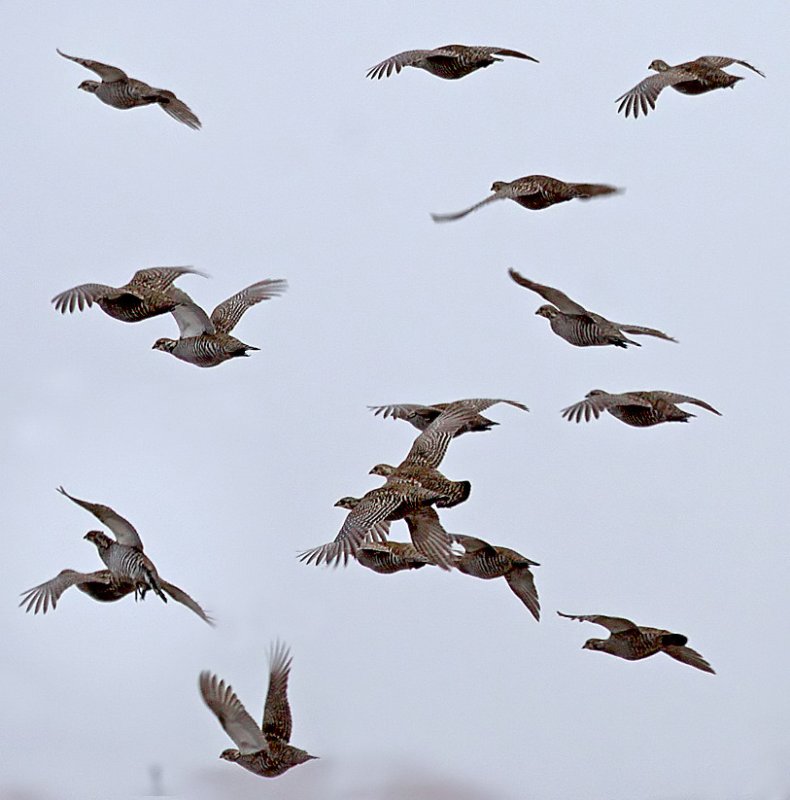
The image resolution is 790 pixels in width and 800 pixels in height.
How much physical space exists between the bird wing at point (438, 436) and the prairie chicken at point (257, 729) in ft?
2.96

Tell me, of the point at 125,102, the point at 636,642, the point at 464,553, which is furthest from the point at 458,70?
the point at 636,642

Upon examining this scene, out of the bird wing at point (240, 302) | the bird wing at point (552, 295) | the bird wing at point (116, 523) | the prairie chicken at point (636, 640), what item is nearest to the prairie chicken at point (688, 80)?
the bird wing at point (552, 295)

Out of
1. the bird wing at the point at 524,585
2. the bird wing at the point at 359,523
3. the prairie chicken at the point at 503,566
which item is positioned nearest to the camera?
the bird wing at the point at 359,523

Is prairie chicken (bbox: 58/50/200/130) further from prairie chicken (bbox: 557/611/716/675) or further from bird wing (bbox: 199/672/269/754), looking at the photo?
prairie chicken (bbox: 557/611/716/675)

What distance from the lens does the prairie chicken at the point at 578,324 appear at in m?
5.72

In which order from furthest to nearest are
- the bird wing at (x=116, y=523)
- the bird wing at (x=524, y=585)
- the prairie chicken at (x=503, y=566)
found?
the bird wing at (x=524, y=585) → the prairie chicken at (x=503, y=566) → the bird wing at (x=116, y=523)

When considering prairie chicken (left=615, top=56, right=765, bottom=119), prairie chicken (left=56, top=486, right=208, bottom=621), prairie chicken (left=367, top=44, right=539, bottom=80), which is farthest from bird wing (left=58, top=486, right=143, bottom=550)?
prairie chicken (left=615, top=56, right=765, bottom=119)

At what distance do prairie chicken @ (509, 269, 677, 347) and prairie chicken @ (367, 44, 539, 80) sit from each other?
80 centimetres

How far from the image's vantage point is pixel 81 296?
5582 mm

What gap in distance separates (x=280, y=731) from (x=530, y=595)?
997mm

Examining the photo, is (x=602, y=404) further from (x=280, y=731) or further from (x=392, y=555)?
(x=280, y=731)

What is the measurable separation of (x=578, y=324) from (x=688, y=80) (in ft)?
3.18

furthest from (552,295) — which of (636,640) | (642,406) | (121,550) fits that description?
(121,550)

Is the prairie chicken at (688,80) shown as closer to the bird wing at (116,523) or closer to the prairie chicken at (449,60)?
the prairie chicken at (449,60)
